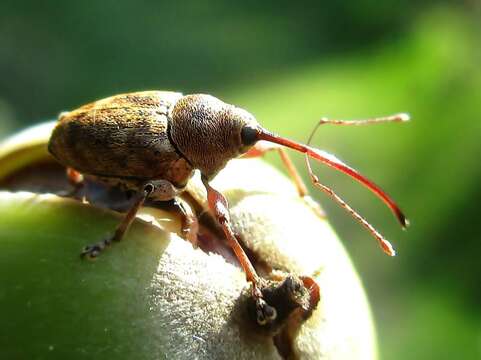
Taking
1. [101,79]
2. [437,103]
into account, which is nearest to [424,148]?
[437,103]

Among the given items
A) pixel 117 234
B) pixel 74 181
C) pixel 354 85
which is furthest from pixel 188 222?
pixel 354 85

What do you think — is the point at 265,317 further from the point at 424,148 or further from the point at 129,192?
the point at 424,148

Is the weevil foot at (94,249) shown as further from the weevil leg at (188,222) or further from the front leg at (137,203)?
the weevil leg at (188,222)

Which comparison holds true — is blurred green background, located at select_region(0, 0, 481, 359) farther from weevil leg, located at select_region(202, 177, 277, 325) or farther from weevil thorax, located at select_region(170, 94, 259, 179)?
weevil leg, located at select_region(202, 177, 277, 325)

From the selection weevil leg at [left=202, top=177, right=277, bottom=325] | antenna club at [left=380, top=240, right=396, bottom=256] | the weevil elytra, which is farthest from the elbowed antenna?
weevil leg at [left=202, top=177, right=277, bottom=325]

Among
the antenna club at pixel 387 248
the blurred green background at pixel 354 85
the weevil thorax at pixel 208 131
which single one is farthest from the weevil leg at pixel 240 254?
the blurred green background at pixel 354 85

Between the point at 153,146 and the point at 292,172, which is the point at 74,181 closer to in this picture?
the point at 153,146

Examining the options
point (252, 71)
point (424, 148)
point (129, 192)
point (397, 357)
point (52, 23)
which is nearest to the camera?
point (129, 192)
